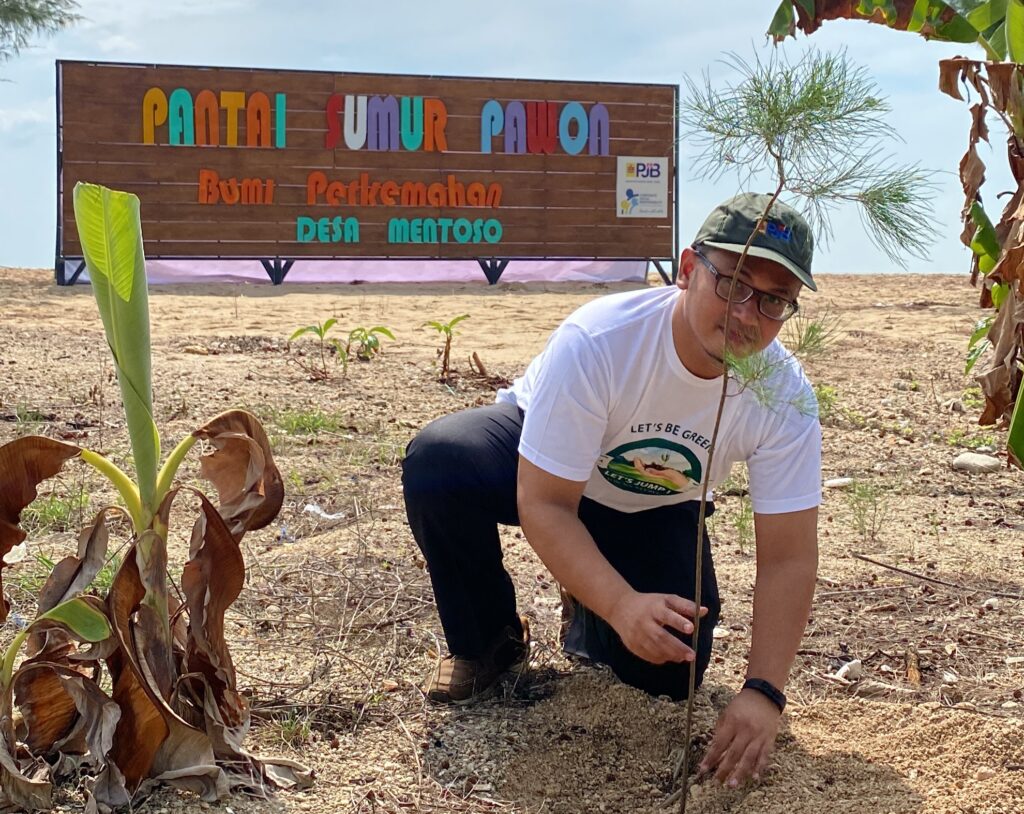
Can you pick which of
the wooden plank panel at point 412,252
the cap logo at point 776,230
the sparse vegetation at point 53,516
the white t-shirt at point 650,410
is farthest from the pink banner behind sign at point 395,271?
the cap logo at point 776,230

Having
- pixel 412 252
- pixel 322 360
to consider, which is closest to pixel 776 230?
pixel 322 360

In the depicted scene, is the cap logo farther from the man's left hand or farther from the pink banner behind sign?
the pink banner behind sign

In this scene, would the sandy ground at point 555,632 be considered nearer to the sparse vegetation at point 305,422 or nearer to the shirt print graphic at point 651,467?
the sparse vegetation at point 305,422

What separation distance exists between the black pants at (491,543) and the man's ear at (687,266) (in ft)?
2.15

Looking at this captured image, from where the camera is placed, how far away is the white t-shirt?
7.33 feet

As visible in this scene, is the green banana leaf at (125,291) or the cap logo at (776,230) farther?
the cap logo at (776,230)

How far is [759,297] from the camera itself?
6.63 ft

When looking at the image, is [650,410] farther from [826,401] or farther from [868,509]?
[826,401]

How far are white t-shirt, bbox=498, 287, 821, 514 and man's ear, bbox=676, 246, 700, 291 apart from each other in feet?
0.38

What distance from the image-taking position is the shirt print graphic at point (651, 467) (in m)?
2.41

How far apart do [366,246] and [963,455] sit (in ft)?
31.5

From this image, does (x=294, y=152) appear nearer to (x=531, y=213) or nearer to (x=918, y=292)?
(x=531, y=213)

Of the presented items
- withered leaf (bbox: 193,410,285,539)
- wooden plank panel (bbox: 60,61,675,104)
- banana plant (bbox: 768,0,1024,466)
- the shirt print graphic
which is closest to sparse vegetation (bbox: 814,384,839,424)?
banana plant (bbox: 768,0,1024,466)

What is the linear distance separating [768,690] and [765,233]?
863 millimetres
